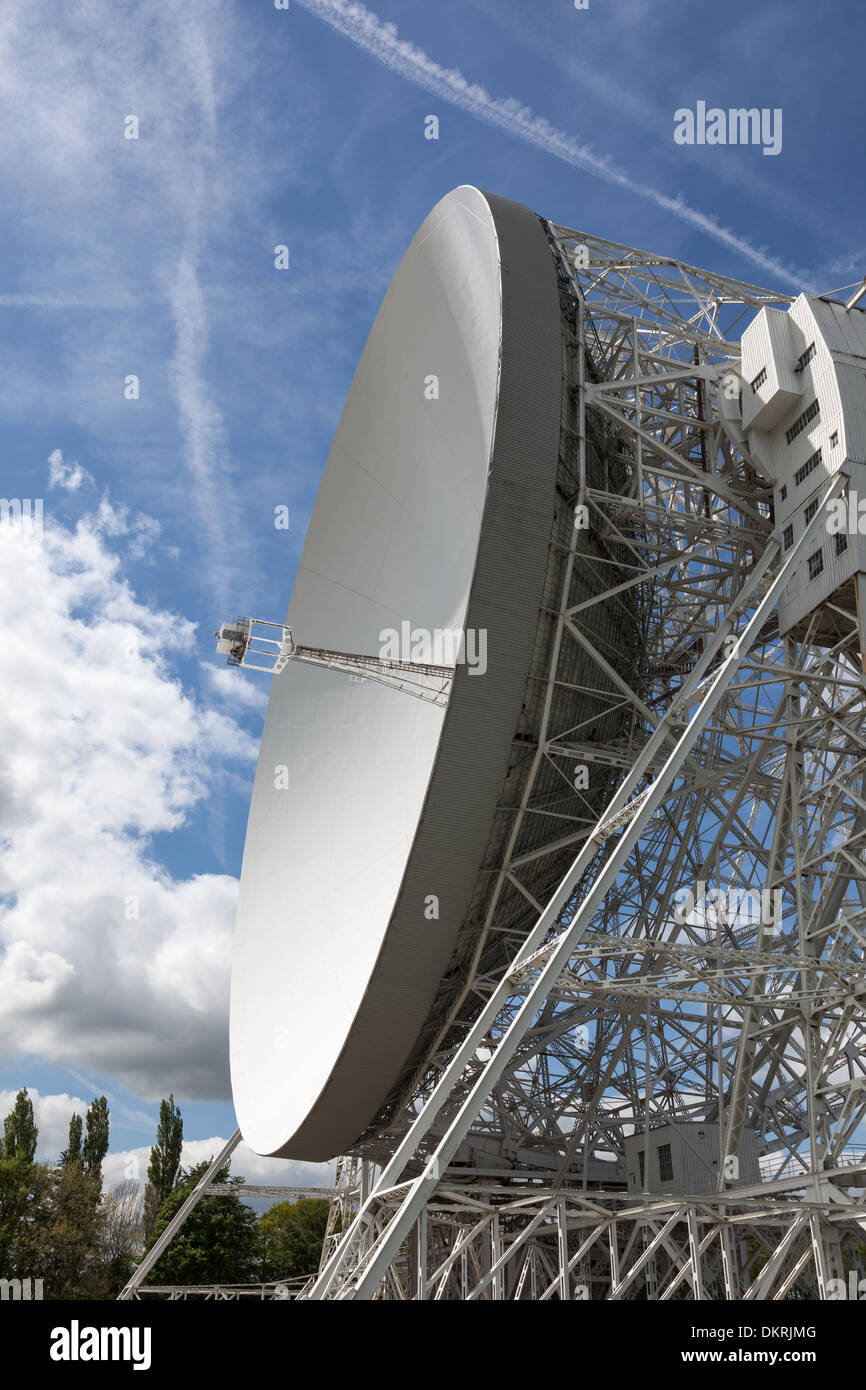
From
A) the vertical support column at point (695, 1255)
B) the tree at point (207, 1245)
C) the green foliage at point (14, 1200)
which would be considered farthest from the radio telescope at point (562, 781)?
the tree at point (207, 1245)

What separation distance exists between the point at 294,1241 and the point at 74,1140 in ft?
50.9

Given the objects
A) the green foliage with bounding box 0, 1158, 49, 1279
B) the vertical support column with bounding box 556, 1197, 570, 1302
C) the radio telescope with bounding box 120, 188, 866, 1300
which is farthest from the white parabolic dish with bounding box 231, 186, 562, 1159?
the green foliage with bounding box 0, 1158, 49, 1279

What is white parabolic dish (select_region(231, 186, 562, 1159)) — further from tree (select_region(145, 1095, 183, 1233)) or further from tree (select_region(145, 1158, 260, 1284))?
tree (select_region(145, 1095, 183, 1233))

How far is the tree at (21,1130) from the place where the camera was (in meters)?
55.7

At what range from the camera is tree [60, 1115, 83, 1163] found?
6003cm

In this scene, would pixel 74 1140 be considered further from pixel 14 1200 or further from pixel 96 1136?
Result: pixel 14 1200

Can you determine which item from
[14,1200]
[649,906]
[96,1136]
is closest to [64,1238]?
[14,1200]

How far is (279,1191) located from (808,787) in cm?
1733

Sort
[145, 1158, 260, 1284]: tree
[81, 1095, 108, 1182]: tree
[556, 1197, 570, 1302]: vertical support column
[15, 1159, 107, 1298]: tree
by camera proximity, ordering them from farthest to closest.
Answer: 1. [81, 1095, 108, 1182]: tree
2. [145, 1158, 260, 1284]: tree
3. [15, 1159, 107, 1298]: tree
4. [556, 1197, 570, 1302]: vertical support column

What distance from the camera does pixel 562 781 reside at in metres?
20.6

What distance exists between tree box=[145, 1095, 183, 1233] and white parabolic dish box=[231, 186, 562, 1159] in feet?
135

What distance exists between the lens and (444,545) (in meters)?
20.2
